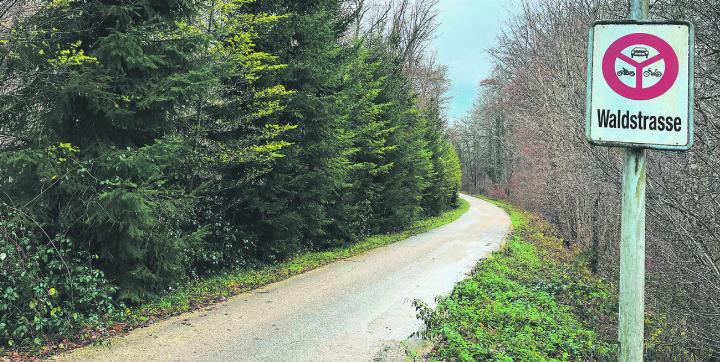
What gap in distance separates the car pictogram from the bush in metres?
6.27

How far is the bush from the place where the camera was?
5465mm

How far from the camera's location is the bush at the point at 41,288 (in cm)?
546

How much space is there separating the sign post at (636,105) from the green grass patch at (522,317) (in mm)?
2928

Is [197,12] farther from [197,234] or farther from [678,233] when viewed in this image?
[678,233]

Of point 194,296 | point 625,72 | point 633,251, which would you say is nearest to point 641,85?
point 625,72

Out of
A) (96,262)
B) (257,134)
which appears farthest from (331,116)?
(96,262)

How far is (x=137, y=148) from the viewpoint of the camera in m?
7.72

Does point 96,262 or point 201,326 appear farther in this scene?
point 96,262

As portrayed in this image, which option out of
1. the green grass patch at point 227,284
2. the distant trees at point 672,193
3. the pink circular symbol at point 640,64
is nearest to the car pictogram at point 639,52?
the pink circular symbol at point 640,64

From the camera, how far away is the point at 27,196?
6441 mm

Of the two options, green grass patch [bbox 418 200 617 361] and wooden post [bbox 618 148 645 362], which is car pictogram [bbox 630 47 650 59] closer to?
wooden post [bbox 618 148 645 362]

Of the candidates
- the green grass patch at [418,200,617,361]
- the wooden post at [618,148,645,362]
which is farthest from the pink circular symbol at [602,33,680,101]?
the green grass patch at [418,200,617,361]

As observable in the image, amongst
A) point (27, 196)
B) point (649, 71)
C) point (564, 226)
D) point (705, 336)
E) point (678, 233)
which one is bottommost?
point (564, 226)

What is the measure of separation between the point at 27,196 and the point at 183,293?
3.02m
